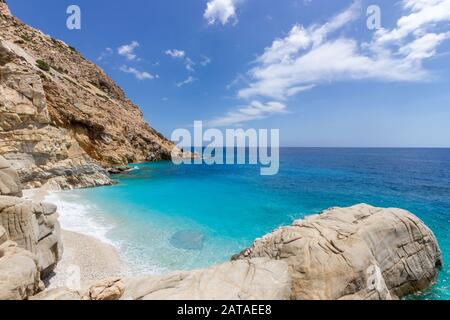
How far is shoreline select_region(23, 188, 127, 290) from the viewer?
988 centimetres

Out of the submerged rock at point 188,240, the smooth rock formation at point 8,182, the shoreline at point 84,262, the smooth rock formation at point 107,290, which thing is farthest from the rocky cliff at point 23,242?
the submerged rock at point 188,240

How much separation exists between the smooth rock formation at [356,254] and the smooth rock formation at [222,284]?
664mm

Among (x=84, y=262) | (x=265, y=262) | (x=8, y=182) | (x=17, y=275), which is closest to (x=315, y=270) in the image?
(x=265, y=262)

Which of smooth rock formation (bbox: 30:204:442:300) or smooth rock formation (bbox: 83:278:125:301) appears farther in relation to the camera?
smooth rock formation (bbox: 30:204:442:300)

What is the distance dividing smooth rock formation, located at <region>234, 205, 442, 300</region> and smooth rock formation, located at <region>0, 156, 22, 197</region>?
454 inches

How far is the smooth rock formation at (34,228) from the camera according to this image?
840 cm

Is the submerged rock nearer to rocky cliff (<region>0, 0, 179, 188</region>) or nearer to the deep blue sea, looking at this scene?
the deep blue sea

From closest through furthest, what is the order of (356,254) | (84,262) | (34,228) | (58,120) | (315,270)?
(315,270) < (356,254) < (34,228) < (84,262) < (58,120)

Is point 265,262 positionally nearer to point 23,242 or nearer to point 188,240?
point 188,240

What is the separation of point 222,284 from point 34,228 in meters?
7.76

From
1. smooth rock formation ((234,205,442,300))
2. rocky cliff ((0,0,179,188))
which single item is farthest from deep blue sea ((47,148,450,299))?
rocky cliff ((0,0,179,188))

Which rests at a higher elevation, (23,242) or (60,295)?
(23,242)

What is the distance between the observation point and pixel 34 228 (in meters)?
8.97
